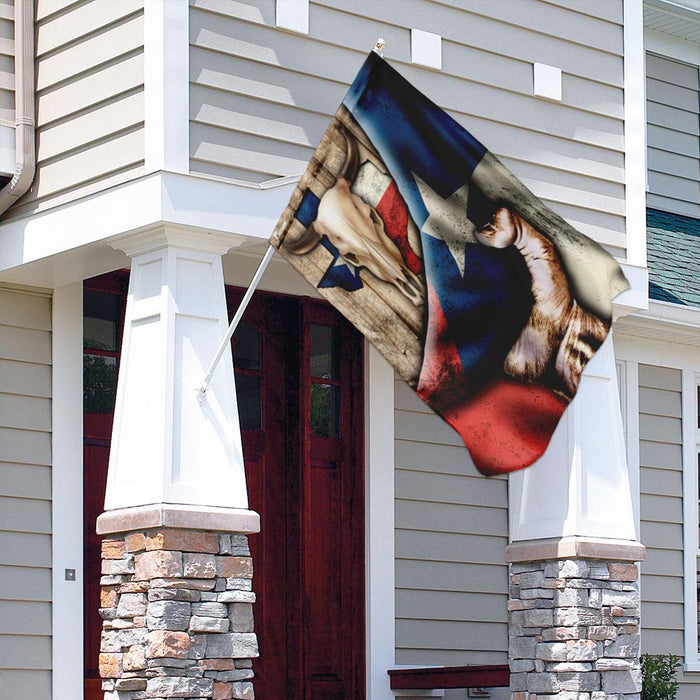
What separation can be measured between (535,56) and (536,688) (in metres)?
3.98

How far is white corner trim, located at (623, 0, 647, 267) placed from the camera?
9.95 meters

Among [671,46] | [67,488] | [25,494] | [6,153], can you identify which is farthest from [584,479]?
[671,46]

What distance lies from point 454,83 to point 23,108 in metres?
2.62

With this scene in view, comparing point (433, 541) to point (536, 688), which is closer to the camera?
point (536, 688)

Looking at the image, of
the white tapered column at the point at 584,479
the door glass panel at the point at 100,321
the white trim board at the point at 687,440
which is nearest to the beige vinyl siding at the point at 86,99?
the door glass panel at the point at 100,321

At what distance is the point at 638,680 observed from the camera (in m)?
8.91

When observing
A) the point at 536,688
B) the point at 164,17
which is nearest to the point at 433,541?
the point at 536,688

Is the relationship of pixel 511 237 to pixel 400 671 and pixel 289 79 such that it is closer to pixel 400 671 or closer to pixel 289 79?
pixel 289 79

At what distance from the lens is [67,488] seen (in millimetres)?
8836

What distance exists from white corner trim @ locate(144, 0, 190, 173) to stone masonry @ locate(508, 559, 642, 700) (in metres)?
3.30

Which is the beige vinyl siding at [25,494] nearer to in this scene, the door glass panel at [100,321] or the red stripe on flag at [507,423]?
the door glass panel at [100,321]

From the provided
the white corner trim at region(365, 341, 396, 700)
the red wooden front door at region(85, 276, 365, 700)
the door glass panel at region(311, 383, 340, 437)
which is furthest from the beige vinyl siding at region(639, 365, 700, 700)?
the door glass panel at region(311, 383, 340, 437)

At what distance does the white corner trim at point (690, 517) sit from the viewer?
11.5 metres

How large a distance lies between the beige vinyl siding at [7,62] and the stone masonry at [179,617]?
262 centimetres
